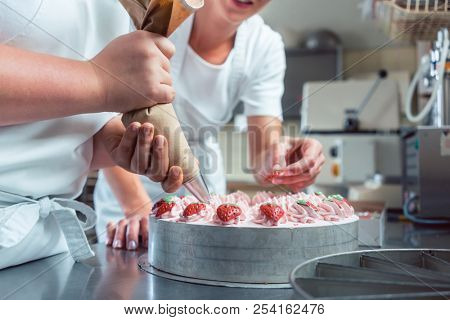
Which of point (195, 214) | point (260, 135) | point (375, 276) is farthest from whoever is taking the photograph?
point (260, 135)

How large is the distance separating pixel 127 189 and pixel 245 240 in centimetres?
49

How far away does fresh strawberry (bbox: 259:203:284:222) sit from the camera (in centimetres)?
55

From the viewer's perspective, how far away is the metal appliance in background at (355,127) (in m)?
2.61

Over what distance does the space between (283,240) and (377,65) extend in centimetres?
354

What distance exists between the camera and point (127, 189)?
0.97 m

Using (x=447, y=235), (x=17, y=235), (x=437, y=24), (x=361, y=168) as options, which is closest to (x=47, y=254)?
(x=17, y=235)

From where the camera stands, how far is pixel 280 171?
907 millimetres

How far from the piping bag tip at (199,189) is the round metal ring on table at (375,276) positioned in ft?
0.72

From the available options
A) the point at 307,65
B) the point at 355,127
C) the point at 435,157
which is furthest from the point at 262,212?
the point at 307,65

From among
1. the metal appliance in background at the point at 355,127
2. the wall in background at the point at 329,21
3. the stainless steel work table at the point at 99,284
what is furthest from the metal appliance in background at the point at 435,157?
the metal appliance in background at the point at 355,127

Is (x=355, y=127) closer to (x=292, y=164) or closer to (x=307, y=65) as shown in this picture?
(x=307, y=65)

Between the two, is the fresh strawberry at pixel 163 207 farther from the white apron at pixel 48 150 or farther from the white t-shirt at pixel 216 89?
the white t-shirt at pixel 216 89

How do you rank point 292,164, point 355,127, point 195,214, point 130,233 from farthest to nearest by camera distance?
point 355,127
point 292,164
point 130,233
point 195,214
